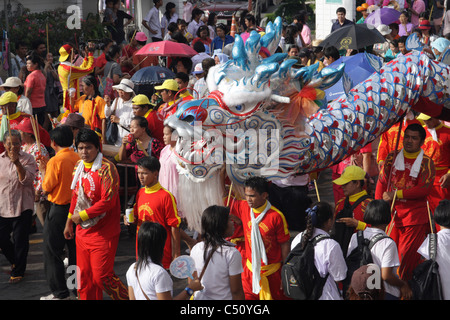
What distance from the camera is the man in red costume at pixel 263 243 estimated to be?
16.4 feet

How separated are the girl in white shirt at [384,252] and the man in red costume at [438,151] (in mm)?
1842

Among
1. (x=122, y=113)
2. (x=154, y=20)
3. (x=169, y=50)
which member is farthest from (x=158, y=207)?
(x=154, y=20)

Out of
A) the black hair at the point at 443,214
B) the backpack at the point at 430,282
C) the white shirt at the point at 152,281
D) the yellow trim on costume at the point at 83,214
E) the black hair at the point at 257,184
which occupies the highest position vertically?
the black hair at the point at 257,184

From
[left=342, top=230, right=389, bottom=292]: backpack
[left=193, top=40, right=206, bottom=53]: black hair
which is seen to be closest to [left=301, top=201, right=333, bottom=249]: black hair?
[left=342, top=230, right=389, bottom=292]: backpack

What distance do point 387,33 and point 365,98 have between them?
8145 millimetres

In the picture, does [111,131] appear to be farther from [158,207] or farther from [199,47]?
[199,47]

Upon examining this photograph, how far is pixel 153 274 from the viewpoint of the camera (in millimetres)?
4098

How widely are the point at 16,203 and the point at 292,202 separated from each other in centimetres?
272

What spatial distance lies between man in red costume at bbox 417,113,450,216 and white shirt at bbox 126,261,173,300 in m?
3.36

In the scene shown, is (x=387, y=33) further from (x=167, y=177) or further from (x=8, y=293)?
(x=8, y=293)

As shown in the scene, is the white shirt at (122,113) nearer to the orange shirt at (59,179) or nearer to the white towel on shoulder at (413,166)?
the orange shirt at (59,179)

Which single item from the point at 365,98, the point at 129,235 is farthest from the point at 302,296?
the point at 129,235

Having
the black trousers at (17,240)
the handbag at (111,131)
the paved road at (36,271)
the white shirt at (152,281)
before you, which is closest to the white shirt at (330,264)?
the white shirt at (152,281)

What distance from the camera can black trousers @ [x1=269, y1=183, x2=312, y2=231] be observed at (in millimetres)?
7125
